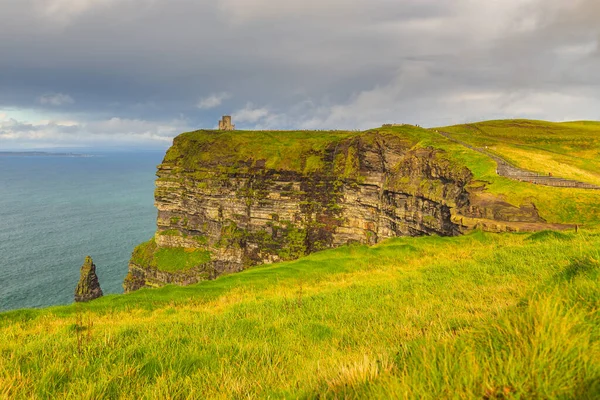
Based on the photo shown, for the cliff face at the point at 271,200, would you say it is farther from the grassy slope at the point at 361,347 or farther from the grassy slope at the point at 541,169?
the grassy slope at the point at 361,347

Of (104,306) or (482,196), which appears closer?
(104,306)

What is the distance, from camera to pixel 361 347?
5488mm

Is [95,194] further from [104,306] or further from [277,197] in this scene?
[104,306]

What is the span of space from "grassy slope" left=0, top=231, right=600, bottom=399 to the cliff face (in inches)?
1659

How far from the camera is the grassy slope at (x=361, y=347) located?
8.83 feet

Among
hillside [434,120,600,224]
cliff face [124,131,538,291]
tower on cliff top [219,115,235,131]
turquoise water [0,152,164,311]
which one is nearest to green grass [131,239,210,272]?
cliff face [124,131,538,291]

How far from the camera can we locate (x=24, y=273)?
7156 cm

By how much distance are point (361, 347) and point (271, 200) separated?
195 feet

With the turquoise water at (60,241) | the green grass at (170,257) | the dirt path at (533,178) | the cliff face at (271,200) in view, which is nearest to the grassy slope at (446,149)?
the cliff face at (271,200)

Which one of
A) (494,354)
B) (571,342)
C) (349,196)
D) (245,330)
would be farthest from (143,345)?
(349,196)

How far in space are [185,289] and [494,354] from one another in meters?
17.6

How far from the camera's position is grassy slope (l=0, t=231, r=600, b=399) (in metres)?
2.69

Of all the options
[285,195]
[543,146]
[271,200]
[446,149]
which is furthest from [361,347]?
[543,146]

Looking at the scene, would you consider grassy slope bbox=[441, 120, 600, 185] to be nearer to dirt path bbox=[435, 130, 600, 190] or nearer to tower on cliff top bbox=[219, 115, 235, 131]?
dirt path bbox=[435, 130, 600, 190]
